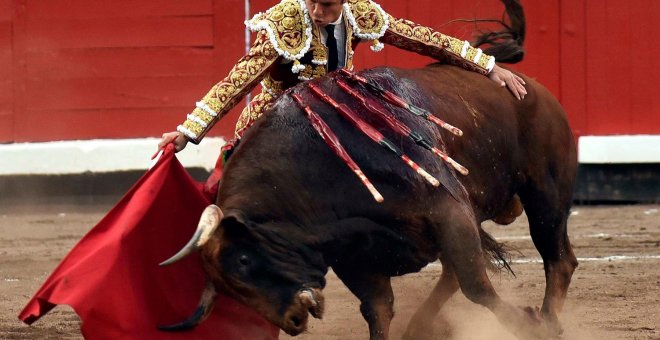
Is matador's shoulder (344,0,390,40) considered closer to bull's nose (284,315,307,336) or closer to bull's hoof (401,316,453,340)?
bull's nose (284,315,307,336)

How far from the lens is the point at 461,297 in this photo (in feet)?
16.7

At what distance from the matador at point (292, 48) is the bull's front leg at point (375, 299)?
554mm

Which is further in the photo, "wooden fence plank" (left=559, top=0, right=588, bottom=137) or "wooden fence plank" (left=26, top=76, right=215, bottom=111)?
"wooden fence plank" (left=26, top=76, right=215, bottom=111)

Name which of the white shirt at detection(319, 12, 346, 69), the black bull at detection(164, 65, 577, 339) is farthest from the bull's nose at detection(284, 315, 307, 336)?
the white shirt at detection(319, 12, 346, 69)

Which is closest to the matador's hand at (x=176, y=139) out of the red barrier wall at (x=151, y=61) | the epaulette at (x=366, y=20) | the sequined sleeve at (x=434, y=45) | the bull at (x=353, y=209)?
the bull at (x=353, y=209)

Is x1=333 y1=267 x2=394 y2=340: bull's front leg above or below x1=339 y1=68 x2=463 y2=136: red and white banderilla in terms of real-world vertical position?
below

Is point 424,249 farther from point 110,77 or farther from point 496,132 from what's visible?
point 110,77

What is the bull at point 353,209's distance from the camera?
337 cm

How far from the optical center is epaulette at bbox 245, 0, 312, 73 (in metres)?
3.68

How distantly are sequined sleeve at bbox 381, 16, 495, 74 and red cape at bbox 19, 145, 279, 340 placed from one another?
756 mm

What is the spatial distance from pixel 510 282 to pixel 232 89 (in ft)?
6.75

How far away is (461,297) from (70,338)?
155 centimetres

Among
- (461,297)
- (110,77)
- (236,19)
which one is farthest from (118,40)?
(461,297)

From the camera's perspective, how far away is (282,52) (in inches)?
145
